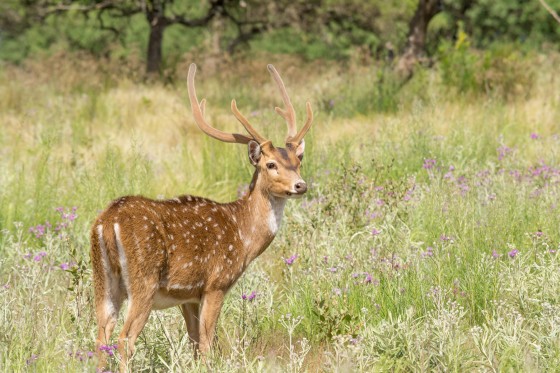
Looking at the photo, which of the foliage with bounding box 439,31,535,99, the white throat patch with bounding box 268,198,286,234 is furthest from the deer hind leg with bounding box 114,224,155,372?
the foliage with bounding box 439,31,535,99

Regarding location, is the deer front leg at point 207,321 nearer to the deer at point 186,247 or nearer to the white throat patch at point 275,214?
the deer at point 186,247

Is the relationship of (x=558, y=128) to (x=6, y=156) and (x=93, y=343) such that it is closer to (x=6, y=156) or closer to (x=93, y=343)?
(x=6, y=156)

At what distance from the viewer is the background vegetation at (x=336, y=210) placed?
4648 millimetres

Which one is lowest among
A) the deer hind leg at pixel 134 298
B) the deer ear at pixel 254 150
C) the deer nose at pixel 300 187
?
the deer hind leg at pixel 134 298

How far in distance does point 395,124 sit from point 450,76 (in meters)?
3.49

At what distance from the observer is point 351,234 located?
692 cm

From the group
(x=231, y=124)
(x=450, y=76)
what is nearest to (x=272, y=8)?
(x=450, y=76)

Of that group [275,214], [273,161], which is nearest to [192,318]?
[275,214]

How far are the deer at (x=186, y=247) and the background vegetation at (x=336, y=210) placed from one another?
8.8 inches

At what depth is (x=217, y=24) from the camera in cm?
2092

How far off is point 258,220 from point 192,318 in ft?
Result: 2.32

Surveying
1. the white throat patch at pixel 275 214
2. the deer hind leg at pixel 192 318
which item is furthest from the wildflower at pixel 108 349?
the white throat patch at pixel 275 214

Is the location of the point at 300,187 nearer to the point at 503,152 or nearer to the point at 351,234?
the point at 351,234

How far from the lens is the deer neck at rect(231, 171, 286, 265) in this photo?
16.6 ft
